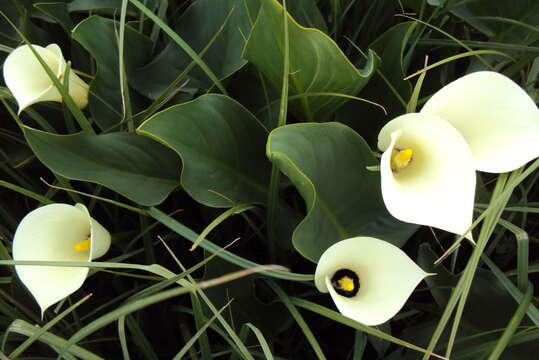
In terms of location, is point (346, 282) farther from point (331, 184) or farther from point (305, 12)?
point (305, 12)

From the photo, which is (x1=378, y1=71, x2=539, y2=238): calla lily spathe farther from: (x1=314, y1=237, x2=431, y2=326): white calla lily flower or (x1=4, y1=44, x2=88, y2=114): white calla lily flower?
(x1=4, y1=44, x2=88, y2=114): white calla lily flower

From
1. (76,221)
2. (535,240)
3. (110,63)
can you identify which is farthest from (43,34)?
(535,240)

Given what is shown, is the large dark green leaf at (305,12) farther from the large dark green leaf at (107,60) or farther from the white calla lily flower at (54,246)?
the white calla lily flower at (54,246)

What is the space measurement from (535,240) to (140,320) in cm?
48

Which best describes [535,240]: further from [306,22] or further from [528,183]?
[306,22]

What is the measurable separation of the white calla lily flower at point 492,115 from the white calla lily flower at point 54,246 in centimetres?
33

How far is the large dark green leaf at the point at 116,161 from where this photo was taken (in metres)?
0.47

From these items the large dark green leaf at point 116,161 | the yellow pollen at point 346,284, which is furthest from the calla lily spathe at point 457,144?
the large dark green leaf at point 116,161

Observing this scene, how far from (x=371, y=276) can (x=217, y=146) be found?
20 centimetres

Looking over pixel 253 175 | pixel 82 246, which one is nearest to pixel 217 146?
pixel 253 175

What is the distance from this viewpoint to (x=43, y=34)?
657mm

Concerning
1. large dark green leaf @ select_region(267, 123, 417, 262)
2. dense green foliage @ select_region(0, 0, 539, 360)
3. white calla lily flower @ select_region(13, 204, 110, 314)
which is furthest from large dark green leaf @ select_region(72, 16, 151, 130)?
large dark green leaf @ select_region(267, 123, 417, 262)

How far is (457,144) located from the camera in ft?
1.30

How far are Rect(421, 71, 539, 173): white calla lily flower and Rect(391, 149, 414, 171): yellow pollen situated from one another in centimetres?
4
